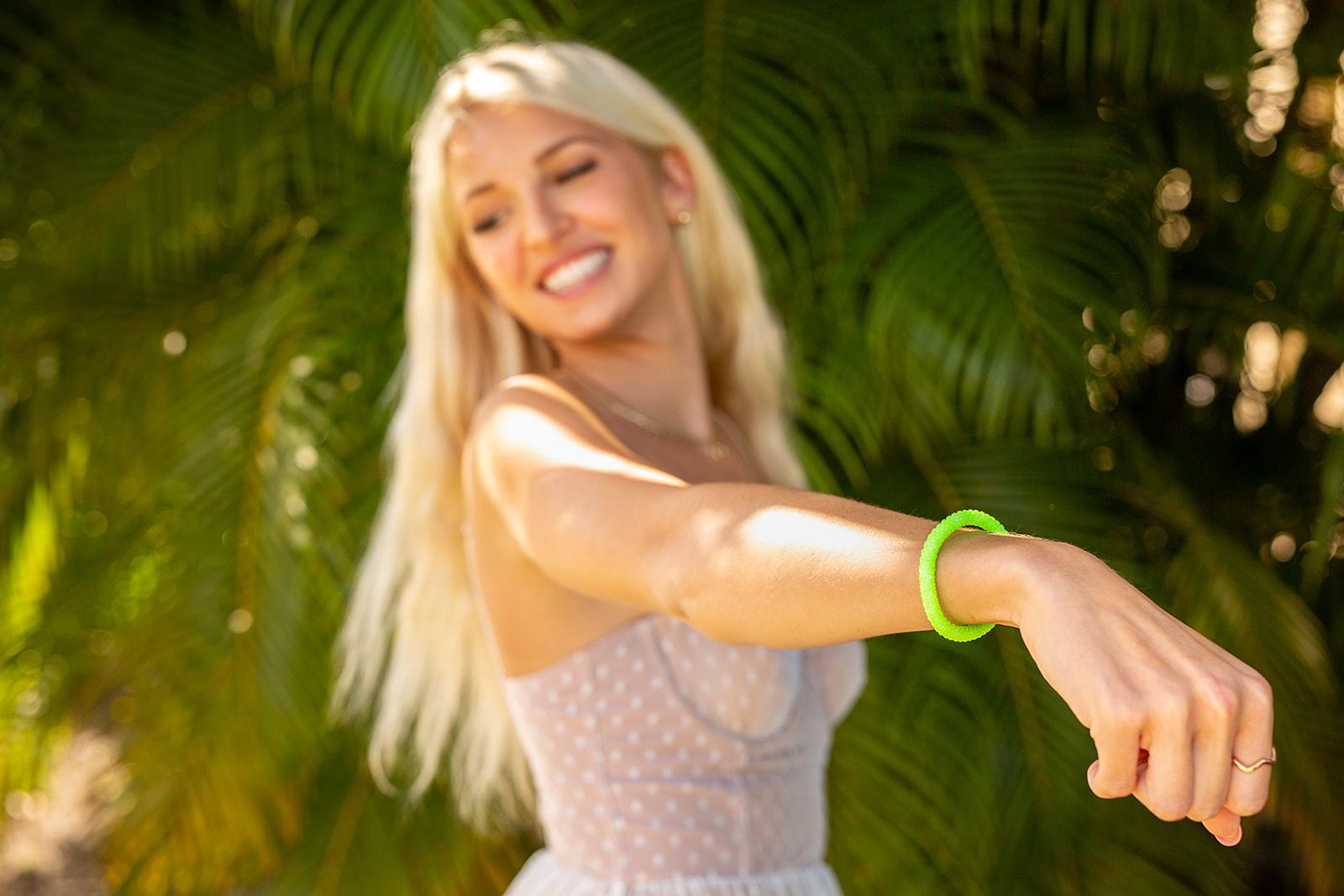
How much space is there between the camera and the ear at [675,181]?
5.50ft

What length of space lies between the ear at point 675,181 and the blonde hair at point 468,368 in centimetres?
2

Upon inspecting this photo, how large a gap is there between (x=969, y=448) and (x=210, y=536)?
1306 millimetres

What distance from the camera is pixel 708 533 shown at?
922mm

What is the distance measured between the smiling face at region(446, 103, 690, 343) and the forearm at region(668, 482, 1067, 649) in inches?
23.3

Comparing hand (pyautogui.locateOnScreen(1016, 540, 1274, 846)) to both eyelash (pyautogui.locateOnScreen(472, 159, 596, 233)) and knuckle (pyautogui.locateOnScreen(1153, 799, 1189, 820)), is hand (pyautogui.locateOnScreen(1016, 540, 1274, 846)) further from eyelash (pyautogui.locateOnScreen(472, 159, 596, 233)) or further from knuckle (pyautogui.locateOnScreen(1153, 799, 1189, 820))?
eyelash (pyautogui.locateOnScreen(472, 159, 596, 233))

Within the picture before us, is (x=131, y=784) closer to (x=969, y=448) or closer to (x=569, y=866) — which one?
(x=569, y=866)

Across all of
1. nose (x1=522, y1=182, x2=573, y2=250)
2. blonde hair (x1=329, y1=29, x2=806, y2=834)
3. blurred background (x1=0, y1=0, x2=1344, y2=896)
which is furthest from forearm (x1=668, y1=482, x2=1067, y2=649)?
blurred background (x1=0, y1=0, x2=1344, y2=896)

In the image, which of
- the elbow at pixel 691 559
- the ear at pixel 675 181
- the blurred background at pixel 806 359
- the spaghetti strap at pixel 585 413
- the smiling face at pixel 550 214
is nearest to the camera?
the elbow at pixel 691 559

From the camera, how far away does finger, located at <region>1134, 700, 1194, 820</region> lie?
0.60 meters

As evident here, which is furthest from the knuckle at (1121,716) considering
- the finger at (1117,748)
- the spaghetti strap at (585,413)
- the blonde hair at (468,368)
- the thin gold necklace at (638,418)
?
the blonde hair at (468,368)

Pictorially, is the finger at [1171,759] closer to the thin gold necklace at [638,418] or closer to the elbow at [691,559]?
the elbow at [691,559]

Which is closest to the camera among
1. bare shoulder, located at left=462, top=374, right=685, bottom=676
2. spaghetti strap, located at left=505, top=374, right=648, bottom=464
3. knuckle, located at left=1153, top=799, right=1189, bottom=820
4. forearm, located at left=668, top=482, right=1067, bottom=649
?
knuckle, located at left=1153, top=799, right=1189, bottom=820

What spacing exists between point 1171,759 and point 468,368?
115 centimetres

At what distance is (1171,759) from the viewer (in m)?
0.60
